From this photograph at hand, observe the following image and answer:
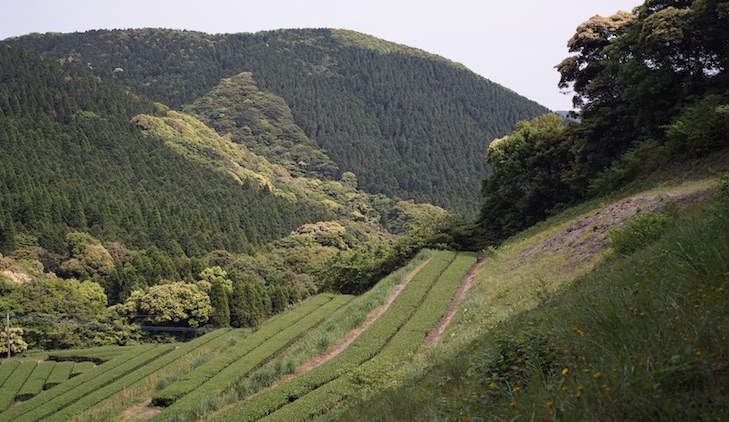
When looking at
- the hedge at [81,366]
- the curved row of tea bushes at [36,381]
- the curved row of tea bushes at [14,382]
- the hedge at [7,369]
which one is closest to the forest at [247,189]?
the hedge at [7,369]

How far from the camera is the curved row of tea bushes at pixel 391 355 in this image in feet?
41.6

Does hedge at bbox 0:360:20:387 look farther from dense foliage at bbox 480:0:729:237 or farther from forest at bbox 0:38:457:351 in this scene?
dense foliage at bbox 480:0:729:237

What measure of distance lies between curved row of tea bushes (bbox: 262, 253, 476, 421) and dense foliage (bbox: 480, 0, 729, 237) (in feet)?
24.7

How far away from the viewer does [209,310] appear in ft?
210

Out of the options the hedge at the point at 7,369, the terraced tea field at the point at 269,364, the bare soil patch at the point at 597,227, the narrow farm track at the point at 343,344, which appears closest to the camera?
the terraced tea field at the point at 269,364

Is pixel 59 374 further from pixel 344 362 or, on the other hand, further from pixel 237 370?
pixel 344 362

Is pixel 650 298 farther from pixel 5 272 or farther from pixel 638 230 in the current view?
pixel 5 272

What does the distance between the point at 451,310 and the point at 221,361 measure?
366 inches

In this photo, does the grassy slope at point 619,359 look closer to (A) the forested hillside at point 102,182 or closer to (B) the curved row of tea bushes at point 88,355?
(B) the curved row of tea bushes at point 88,355

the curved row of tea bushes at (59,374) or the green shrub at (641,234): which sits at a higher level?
the green shrub at (641,234)

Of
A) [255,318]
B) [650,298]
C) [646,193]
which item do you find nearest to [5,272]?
[255,318]

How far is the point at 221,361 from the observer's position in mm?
22375

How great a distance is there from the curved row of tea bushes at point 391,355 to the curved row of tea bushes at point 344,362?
16.5 inches

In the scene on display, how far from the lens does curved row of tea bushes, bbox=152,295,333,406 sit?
757 inches
